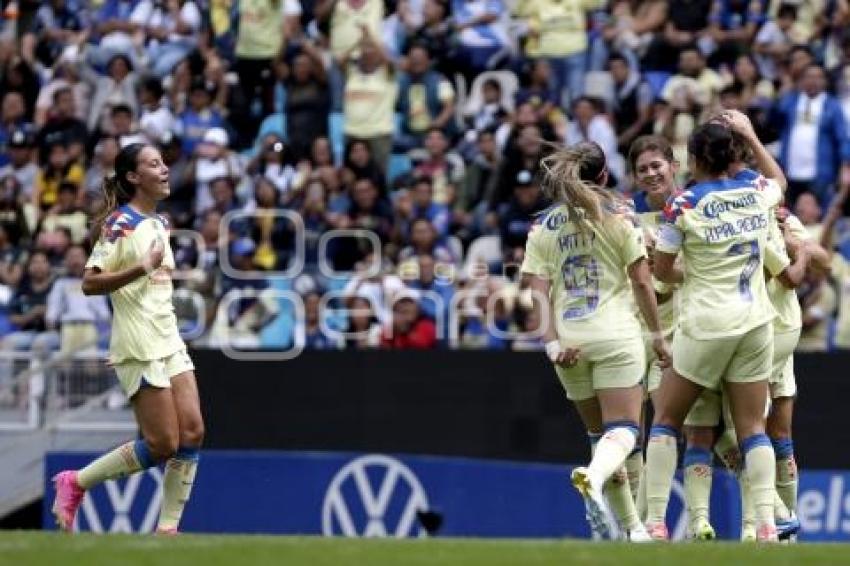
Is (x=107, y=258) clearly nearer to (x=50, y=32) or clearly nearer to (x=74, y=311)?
(x=74, y=311)

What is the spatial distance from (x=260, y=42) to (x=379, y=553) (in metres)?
13.7

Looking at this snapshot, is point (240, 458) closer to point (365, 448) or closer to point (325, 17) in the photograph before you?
point (365, 448)

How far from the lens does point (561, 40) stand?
2389 cm

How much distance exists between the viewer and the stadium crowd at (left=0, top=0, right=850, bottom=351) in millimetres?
21125

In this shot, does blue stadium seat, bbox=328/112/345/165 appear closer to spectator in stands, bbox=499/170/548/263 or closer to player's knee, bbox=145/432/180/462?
spectator in stands, bbox=499/170/548/263

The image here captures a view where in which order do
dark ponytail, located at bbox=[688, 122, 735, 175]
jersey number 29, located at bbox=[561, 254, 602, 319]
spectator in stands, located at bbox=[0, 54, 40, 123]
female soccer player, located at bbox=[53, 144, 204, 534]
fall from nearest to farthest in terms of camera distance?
dark ponytail, located at bbox=[688, 122, 735, 175]
jersey number 29, located at bbox=[561, 254, 602, 319]
female soccer player, located at bbox=[53, 144, 204, 534]
spectator in stands, located at bbox=[0, 54, 40, 123]

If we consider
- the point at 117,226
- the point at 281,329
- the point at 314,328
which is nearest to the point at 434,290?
the point at 314,328

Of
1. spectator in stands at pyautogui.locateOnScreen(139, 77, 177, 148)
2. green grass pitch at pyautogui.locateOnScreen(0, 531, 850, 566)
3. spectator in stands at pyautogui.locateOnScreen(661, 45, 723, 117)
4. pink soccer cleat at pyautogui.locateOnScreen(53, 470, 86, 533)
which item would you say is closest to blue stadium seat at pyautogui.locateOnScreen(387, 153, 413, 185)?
spectator in stands at pyautogui.locateOnScreen(139, 77, 177, 148)

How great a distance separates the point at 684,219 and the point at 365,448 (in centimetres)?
852

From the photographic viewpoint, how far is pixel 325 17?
24797 mm

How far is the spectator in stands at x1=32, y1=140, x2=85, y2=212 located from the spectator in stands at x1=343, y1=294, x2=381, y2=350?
3.85 metres

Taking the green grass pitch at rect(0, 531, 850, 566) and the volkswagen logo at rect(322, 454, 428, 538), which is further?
the volkswagen logo at rect(322, 454, 428, 538)

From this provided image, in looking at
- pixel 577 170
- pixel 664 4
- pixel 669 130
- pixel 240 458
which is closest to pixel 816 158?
pixel 669 130

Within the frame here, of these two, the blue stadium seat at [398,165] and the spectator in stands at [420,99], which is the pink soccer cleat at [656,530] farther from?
the spectator in stands at [420,99]
